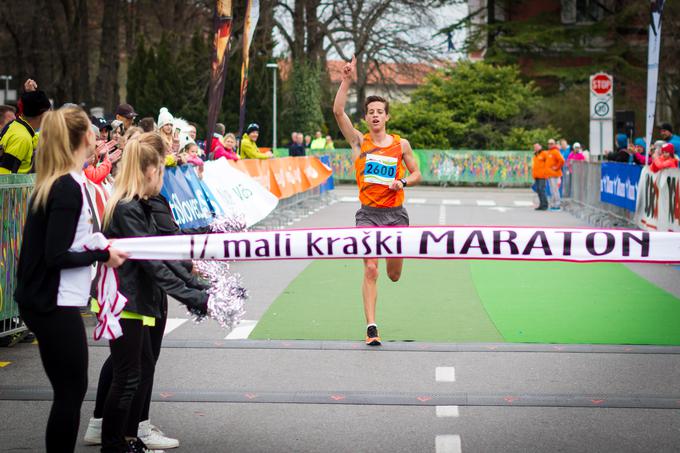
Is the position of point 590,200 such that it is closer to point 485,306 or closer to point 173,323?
point 485,306

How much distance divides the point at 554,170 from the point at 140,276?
23440 millimetres

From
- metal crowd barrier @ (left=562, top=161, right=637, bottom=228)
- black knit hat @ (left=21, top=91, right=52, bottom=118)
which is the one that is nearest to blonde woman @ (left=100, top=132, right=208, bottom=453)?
black knit hat @ (left=21, top=91, right=52, bottom=118)

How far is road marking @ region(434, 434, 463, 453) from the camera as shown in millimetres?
5973

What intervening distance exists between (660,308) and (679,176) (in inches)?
192

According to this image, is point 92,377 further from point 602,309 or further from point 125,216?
point 602,309

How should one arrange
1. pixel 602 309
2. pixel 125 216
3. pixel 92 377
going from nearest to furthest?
pixel 125 216 < pixel 92 377 < pixel 602 309

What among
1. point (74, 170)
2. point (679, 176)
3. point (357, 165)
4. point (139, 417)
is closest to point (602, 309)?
point (357, 165)

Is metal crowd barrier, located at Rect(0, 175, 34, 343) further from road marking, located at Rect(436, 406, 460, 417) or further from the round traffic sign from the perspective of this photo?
the round traffic sign

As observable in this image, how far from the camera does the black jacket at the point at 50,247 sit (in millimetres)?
4777

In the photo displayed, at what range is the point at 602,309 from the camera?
1123 cm

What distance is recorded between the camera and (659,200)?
16.9 metres

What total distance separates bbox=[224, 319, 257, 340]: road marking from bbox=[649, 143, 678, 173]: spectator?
28.4ft

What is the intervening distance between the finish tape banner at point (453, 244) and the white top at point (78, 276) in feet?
3.77

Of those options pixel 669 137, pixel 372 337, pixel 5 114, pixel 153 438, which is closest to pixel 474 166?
pixel 669 137
